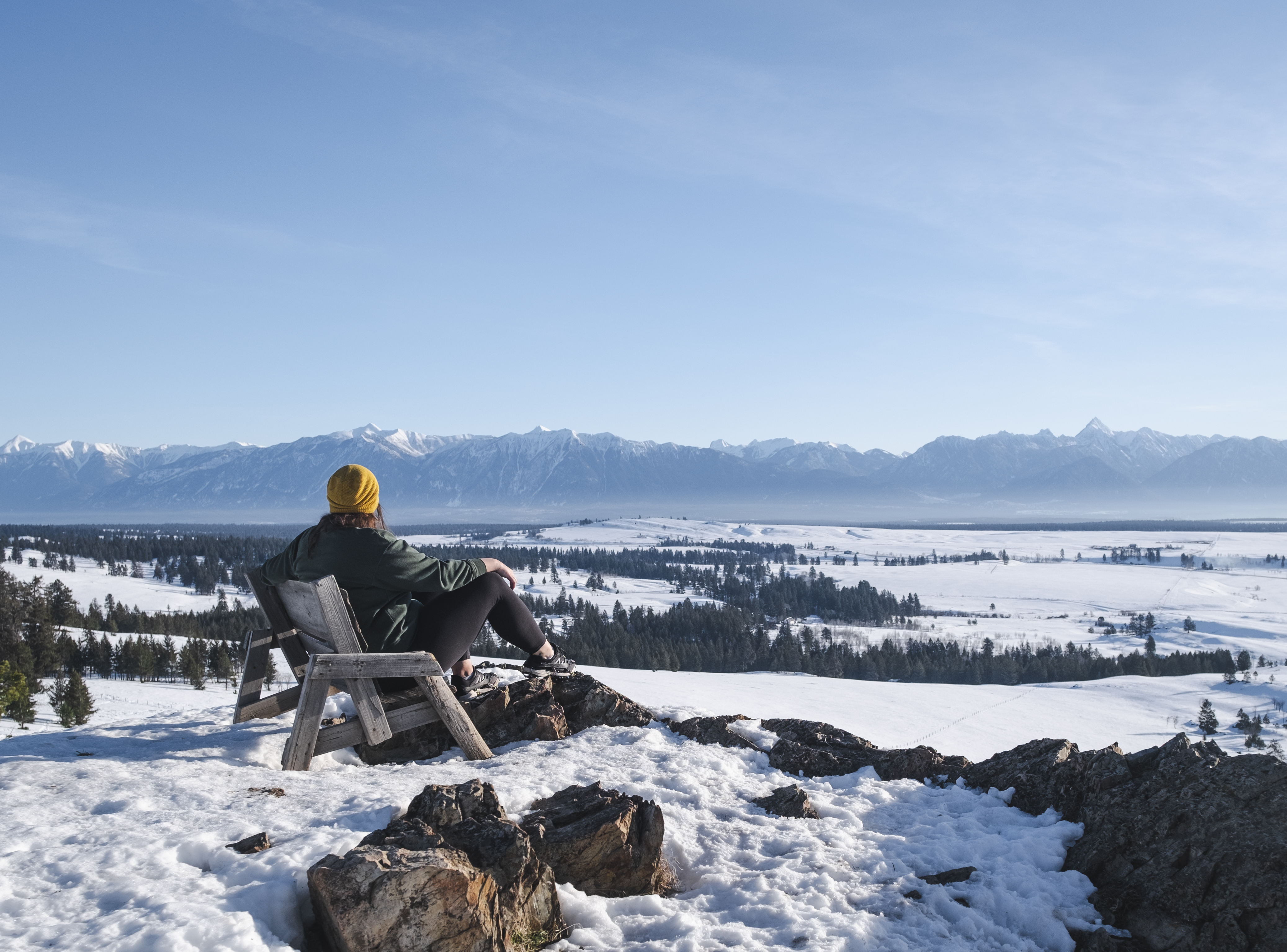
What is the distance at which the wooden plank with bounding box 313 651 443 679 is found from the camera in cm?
563

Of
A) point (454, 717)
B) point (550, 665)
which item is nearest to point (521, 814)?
point (454, 717)

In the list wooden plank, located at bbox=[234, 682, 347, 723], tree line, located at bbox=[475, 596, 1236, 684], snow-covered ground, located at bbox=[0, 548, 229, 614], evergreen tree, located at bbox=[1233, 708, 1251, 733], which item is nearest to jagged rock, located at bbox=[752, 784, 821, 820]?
wooden plank, located at bbox=[234, 682, 347, 723]

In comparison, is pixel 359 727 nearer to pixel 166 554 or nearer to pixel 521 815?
pixel 521 815

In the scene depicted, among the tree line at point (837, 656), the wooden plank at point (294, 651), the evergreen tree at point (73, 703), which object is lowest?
the tree line at point (837, 656)

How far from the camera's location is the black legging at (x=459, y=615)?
21.2ft

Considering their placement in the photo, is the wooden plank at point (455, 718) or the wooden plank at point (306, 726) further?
the wooden plank at point (455, 718)

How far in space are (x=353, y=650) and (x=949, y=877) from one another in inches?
180

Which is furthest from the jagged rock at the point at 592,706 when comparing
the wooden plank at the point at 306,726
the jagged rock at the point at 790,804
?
the wooden plank at the point at 306,726

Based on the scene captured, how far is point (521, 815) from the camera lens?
519 cm

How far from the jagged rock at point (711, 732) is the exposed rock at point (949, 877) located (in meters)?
2.54

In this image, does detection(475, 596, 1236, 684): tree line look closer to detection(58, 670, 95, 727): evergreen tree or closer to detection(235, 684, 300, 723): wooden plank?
detection(58, 670, 95, 727): evergreen tree

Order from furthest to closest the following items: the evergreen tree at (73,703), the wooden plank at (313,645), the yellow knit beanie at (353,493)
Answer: the evergreen tree at (73,703) < the wooden plank at (313,645) < the yellow knit beanie at (353,493)

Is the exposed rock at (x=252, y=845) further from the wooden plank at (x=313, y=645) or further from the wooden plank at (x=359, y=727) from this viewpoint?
the wooden plank at (x=313, y=645)

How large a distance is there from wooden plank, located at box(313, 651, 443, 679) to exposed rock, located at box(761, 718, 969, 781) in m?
3.46
